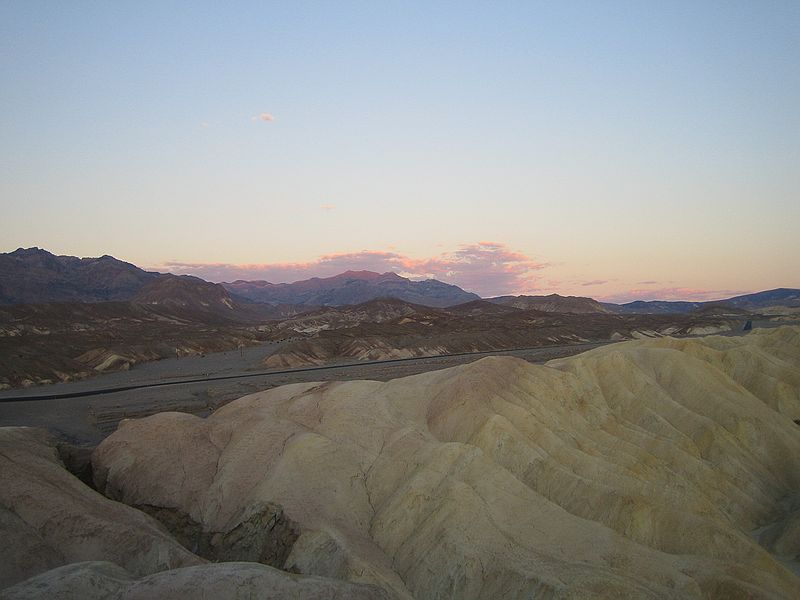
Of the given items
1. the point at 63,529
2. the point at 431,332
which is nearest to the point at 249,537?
the point at 63,529

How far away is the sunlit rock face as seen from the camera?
16266 mm

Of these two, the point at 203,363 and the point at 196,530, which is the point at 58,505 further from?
the point at 203,363

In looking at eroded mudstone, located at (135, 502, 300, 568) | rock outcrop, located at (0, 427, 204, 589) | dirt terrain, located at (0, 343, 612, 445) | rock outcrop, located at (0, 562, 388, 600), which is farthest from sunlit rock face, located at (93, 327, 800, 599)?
dirt terrain, located at (0, 343, 612, 445)

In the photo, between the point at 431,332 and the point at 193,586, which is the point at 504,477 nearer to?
the point at 193,586

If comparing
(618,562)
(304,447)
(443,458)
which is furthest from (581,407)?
(304,447)

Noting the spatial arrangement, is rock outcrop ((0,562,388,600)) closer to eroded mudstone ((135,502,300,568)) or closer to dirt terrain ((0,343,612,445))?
eroded mudstone ((135,502,300,568))

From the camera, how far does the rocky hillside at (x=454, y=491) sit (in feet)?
51.5

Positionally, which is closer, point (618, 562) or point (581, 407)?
point (618, 562)

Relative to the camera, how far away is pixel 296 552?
17094mm

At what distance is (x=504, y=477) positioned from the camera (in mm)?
19891

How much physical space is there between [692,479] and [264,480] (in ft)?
57.2

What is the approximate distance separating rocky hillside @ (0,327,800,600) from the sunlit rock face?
8 cm

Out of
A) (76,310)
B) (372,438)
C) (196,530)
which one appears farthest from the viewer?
(76,310)

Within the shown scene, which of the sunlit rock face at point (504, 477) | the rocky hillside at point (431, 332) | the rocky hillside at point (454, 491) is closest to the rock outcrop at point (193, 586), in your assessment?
the rocky hillside at point (454, 491)
